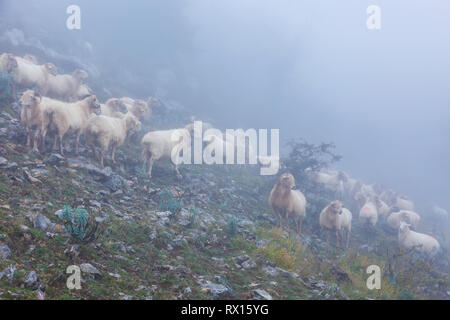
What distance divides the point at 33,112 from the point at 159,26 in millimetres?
31150

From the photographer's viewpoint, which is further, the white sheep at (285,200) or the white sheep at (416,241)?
the white sheep at (416,241)

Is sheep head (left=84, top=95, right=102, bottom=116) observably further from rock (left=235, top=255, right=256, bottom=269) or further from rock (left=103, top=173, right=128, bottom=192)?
rock (left=235, top=255, right=256, bottom=269)

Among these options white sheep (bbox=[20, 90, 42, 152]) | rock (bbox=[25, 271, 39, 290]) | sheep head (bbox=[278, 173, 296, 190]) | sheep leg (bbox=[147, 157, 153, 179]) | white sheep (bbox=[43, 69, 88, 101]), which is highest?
white sheep (bbox=[43, 69, 88, 101])

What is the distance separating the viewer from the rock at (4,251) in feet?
12.3

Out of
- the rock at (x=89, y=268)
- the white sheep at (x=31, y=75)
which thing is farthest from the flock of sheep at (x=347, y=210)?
the white sheep at (x=31, y=75)

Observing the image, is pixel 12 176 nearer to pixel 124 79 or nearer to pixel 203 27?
pixel 124 79

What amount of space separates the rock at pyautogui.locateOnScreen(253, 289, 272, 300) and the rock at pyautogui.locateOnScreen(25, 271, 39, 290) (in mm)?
3084

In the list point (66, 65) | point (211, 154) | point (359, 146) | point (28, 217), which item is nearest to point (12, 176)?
point (28, 217)

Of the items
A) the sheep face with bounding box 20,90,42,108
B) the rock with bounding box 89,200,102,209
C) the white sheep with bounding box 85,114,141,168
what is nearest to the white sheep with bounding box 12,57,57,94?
the sheep face with bounding box 20,90,42,108

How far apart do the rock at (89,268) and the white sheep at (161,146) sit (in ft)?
19.4

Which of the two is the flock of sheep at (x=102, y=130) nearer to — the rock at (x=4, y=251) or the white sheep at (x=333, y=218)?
the white sheep at (x=333, y=218)

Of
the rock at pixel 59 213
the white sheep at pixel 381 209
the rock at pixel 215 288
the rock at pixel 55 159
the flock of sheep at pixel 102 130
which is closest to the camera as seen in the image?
the rock at pixel 215 288

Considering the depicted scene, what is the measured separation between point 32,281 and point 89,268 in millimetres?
814

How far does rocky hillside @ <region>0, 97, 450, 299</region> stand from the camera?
13.4ft
